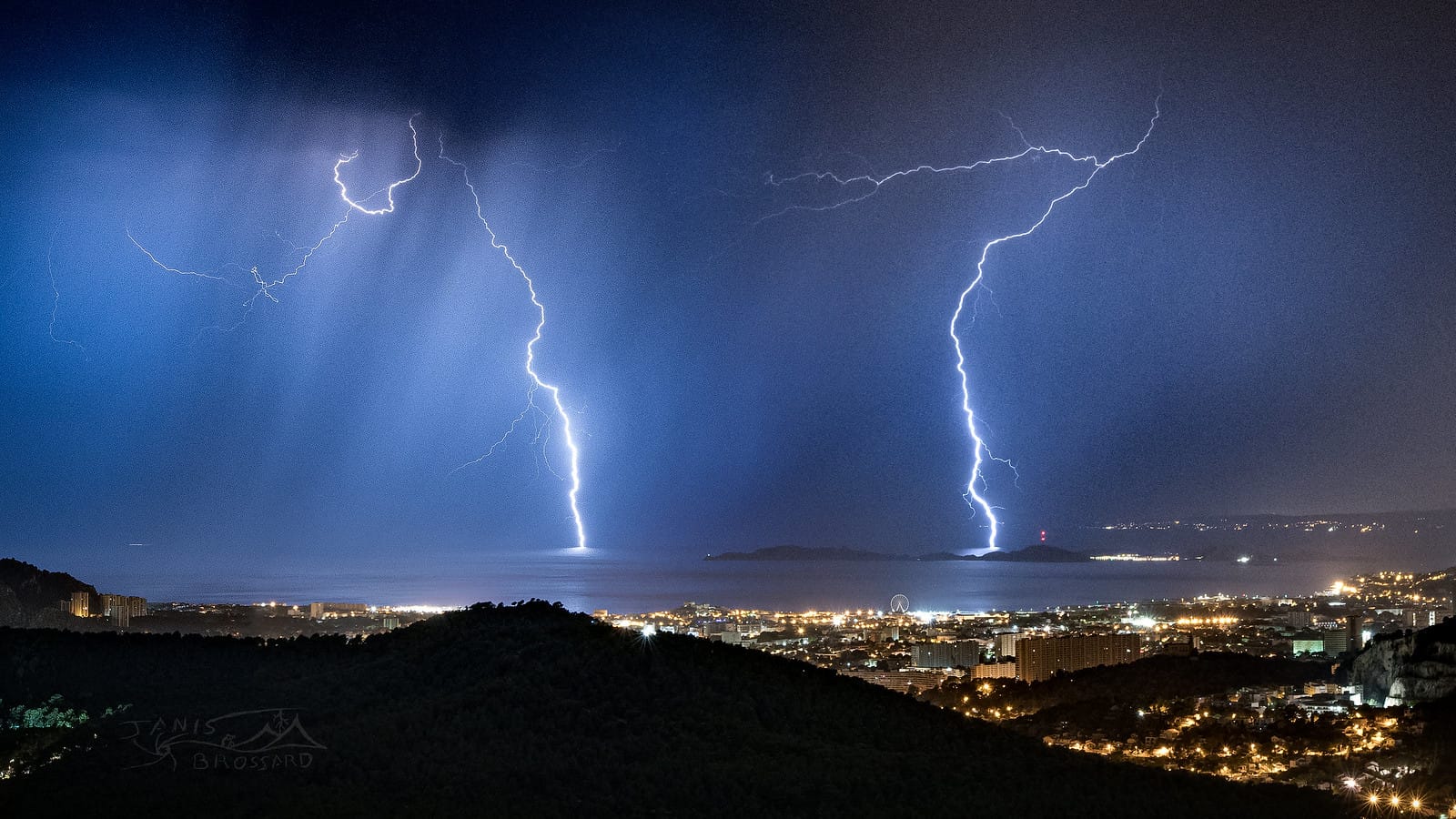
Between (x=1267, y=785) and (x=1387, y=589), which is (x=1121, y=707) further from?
(x=1387, y=589)

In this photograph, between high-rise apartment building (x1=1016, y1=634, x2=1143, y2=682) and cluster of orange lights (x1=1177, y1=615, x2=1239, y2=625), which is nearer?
high-rise apartment building (x1=1016, y1=634, x2=1143, y2=682)

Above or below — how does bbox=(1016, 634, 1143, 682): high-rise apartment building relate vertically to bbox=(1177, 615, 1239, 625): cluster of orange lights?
above

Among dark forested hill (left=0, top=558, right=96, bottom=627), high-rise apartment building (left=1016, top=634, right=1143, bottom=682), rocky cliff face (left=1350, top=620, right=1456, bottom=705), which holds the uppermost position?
dark forested hill (left=0, top=558, right=96, bottom=627)

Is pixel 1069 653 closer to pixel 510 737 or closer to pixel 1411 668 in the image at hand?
pixel 1411 668
